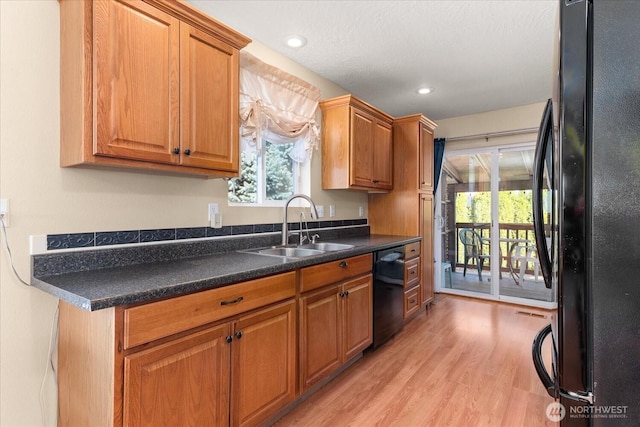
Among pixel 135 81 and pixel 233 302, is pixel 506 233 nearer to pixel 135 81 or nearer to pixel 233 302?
pixel 233 302

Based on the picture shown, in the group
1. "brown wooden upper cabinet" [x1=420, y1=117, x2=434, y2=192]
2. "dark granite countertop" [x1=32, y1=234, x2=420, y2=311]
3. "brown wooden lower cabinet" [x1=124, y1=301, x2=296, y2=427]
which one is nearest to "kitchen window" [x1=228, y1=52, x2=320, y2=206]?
"dark granite countertop" [x1=32, y1=234, x2=420, y2=311]

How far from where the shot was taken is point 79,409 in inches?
52.9

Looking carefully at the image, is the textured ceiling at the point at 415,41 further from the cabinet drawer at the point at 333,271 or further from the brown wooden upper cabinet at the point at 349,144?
the cabinet drawer at the point at 333,271

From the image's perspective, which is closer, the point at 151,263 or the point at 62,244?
the point at 62,244

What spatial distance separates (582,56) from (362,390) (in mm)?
2134

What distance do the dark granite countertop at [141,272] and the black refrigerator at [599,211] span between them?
1.25 m

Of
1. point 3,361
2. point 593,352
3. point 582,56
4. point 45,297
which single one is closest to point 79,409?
point 3,361

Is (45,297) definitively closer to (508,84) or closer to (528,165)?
(508,84)

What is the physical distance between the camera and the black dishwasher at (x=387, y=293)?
2.71 m

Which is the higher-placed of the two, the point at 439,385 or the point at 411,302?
the point at 411,302

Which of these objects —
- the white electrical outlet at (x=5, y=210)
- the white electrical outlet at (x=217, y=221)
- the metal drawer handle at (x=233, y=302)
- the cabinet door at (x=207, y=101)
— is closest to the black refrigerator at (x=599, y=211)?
the metal drawer handle at (x=233, y=302)

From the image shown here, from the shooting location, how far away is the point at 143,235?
181 cm

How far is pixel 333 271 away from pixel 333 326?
1.23ft

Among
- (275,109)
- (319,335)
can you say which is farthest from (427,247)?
(275,109)
